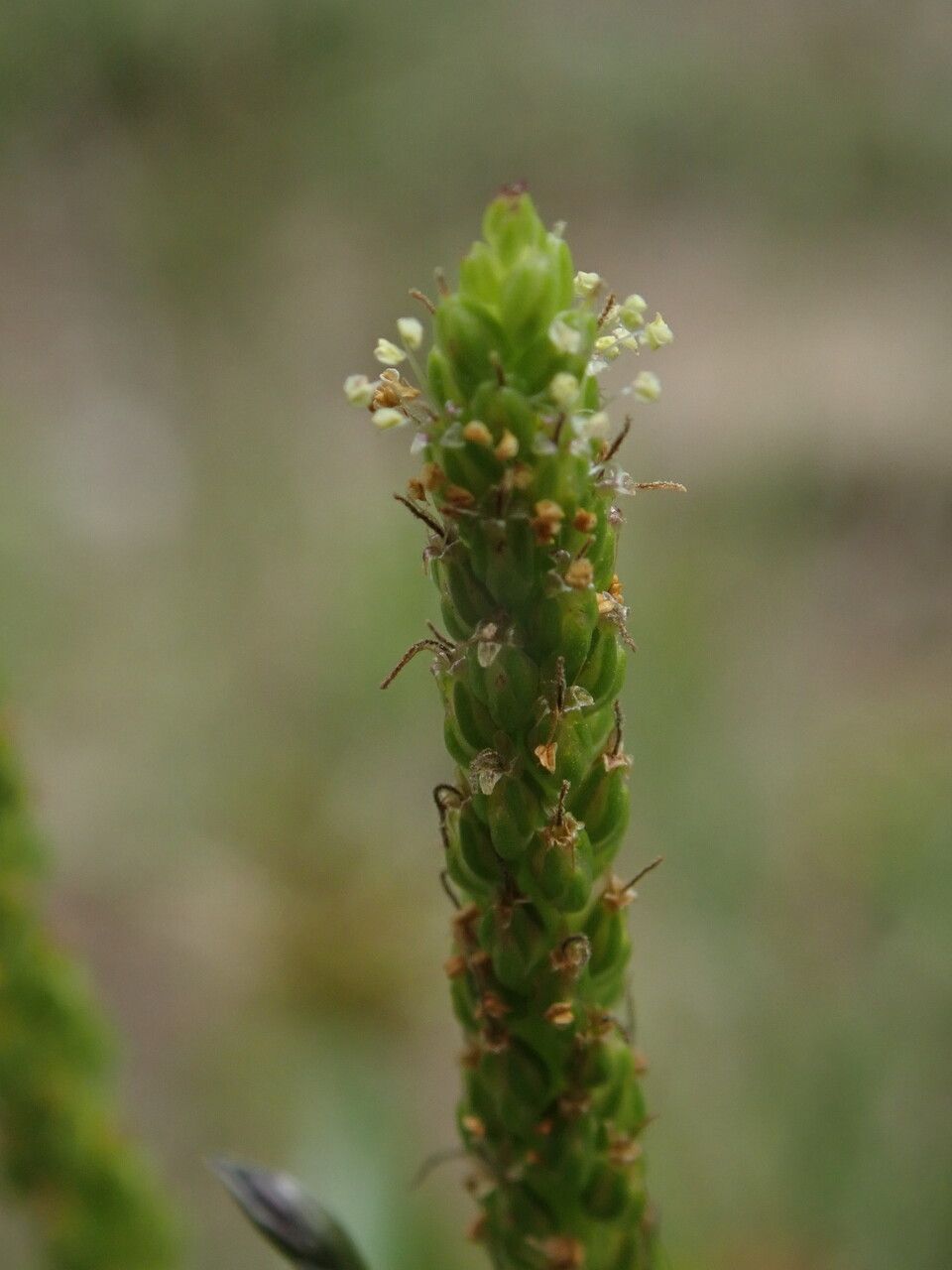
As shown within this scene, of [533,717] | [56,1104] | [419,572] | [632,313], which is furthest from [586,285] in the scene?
[419,572]

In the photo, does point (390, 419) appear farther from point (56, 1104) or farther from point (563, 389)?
point (56, 1104)

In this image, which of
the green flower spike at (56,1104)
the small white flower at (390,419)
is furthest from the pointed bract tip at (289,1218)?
the small white flower at (390,419)

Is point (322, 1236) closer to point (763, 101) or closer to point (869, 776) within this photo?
point (869, 776)

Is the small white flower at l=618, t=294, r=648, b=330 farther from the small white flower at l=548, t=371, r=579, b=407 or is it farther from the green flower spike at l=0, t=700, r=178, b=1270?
the green flower spike at l=0, t=700, r=178, b=1270

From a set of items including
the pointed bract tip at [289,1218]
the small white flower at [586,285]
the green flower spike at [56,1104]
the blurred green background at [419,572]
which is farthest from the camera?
the blurred green background at [419,572]

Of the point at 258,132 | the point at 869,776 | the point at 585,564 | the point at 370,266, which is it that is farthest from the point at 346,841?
the point at 258,132

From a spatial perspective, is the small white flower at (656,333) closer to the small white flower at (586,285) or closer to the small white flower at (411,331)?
the small white flower at (586,285)
